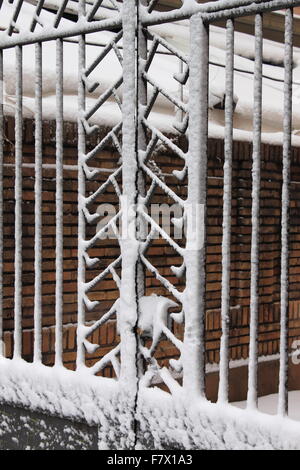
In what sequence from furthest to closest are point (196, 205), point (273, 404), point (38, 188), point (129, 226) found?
point (273, 404), point (38, 188), point (129, 226), point (196, 205)

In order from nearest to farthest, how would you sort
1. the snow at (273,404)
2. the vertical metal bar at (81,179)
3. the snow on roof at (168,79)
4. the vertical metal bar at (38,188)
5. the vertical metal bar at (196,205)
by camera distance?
the vertical metal bar at (196,205) → the vertical metal bar at (81,179) → the vertical metal bar at (38,188) → the snow on roof at (168,79) → the snow at (273,404)

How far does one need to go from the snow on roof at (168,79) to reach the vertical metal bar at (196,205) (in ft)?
4.19

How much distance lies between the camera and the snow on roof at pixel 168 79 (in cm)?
412

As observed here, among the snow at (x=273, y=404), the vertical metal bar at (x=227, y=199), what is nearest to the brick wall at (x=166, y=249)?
the snow at (x=273, y=404)

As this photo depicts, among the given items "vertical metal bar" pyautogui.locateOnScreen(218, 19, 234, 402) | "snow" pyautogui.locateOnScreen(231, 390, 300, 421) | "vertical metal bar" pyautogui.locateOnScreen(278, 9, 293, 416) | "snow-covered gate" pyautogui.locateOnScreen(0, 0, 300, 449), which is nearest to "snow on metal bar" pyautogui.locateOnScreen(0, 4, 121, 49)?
"snow-covered gate" pyautogui.locateOnScreen(0, 0, 300, 449)

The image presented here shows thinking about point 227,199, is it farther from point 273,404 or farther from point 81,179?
point 273,404

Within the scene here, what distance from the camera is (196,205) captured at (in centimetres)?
246

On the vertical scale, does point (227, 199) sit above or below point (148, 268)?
above

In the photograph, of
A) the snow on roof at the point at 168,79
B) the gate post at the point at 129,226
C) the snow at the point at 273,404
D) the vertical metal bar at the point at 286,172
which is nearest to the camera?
the vertical metal bar at the point at 286,172

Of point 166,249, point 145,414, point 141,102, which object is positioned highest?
point 141,102

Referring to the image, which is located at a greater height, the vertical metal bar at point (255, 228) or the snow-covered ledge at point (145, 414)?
the vertical metal bar at point (255, 228)

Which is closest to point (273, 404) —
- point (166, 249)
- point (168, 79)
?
point (166, 249)

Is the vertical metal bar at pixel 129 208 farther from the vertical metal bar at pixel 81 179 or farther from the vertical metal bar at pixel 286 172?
the vertical metal bar at pixel 286 172

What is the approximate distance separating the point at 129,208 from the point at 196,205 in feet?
1.13
